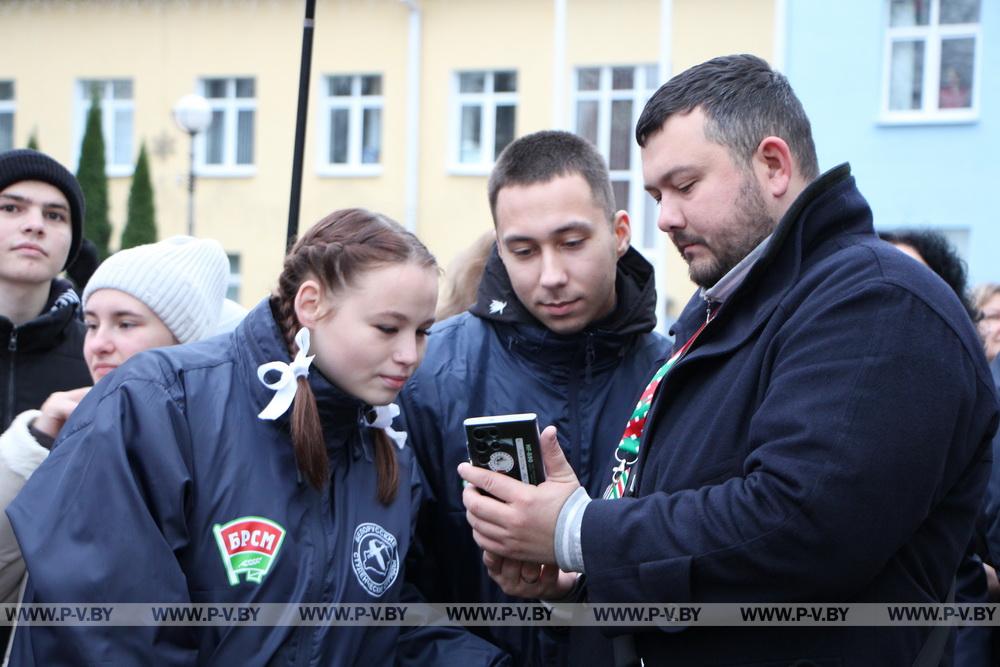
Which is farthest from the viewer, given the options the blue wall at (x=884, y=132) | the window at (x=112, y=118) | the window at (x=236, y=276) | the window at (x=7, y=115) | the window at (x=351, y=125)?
the window at (x=7, y=115)

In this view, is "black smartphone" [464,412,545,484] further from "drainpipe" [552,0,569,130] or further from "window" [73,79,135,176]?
"window" [73,79,135,176]

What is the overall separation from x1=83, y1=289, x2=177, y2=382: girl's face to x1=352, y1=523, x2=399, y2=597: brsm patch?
3.32 feet

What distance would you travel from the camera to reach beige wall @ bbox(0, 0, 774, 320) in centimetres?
1767

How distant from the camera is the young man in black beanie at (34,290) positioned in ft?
11.9

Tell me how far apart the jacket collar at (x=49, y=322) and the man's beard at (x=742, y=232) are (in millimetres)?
2279

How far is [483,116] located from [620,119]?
2.27 meters

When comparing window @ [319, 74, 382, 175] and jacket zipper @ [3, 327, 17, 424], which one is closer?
jacket zipper @ [3, 327, 17, 424]

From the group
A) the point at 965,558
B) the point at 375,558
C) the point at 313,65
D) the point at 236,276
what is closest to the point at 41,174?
the point at 375,558

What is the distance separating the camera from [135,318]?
3.20 metres

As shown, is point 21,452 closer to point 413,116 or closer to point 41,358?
point 41,358

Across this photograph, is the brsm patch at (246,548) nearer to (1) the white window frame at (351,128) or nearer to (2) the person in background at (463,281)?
(2) the person in background at (463,281)

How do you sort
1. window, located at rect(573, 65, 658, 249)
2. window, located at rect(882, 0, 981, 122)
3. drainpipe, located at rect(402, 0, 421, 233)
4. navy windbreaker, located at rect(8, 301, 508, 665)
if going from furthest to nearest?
drainpipe, located at rect(402, 0, 421, 233), window, located at rect(573, 65, 658, 249), window, located at rect(882, 0, 981, 122), navy windbreaker, located at rect(8, 301, 508, 665)

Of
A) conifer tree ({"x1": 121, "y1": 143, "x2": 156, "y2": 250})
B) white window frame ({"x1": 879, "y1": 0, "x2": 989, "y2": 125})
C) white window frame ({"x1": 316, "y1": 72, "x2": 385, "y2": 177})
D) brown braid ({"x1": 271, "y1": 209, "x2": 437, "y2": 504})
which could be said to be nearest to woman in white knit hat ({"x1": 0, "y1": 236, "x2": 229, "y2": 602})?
brown braid ({"x1": 271, "y1": 209, "x2": 437, "y2": 504})

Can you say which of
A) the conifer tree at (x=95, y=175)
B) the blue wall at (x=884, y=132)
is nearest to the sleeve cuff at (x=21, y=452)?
the blue wall at (x=884, y=132)
